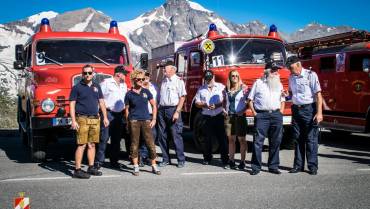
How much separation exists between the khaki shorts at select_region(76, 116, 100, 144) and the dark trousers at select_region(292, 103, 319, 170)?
11.2ft

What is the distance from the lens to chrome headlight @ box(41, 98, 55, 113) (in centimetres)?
859

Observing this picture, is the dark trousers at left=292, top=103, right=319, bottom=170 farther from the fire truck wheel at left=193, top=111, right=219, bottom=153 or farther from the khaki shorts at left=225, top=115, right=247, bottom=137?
the fire truck wheel at left=193, top=111, right=219, bottom=153

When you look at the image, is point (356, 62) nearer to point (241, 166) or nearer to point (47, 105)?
point (241, 166)

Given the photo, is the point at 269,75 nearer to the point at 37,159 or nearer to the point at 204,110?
the point at 204,110

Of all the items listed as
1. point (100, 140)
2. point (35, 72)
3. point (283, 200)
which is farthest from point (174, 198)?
point (35, 72)

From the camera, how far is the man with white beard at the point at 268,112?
7984 mm

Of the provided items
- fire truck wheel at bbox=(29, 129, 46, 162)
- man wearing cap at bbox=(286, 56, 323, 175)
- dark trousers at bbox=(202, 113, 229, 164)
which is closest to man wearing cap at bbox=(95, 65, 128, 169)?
fire truck wheel at bbox=(29, 129, 46, 162)

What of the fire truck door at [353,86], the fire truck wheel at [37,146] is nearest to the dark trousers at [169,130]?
the fire truck wheel at [37,146]

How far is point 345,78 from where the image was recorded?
40.1 feet

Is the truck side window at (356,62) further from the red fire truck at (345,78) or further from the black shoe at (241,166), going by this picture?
the black shoe at (241,166)

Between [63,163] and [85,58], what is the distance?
2.25m

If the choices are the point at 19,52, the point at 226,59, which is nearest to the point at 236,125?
the point at 226,59

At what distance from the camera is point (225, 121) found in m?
8.69

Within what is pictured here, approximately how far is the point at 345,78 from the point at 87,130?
7.44m
